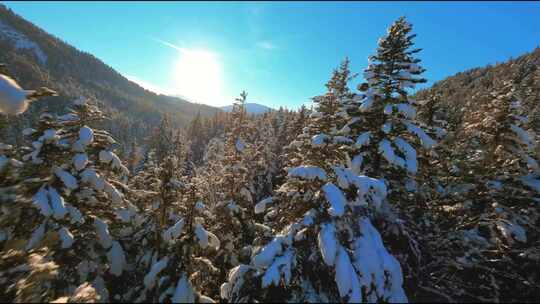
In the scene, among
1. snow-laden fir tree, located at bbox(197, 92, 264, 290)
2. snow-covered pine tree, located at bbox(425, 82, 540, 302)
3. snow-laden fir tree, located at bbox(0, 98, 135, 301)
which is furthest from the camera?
snow-laden fir tree, located at bbox(197, 92, 264, 290)

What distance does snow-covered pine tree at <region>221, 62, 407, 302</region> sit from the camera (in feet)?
18.4

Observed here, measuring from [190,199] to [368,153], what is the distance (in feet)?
20.2

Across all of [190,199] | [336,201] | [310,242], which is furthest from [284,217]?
[190,199]

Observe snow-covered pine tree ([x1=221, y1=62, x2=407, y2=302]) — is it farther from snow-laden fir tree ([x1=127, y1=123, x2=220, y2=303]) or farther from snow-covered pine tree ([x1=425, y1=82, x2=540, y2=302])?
snow-covered pine tree ([x1=425, y1=82, x2=540, y2=302])

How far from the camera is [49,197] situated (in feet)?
19.1

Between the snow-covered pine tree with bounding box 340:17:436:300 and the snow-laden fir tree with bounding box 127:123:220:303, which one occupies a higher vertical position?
the snow-covered pine tree with bounding box 340:17:436:300

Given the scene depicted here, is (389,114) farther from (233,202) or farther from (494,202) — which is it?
(233,202)

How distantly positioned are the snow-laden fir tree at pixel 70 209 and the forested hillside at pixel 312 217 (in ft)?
0.12

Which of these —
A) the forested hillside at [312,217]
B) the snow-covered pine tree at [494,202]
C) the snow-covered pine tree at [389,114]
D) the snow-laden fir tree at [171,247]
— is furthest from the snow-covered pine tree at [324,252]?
the snow-covered pine tree at [494,202]

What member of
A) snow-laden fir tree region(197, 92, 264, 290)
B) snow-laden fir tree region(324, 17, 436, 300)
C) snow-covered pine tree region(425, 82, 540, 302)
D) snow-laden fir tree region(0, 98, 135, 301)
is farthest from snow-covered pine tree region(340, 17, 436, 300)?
snow-laden fir tree region(0, 98, 135, 301)

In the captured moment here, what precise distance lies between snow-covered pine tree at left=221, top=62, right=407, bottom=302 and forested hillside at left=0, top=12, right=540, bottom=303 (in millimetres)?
33

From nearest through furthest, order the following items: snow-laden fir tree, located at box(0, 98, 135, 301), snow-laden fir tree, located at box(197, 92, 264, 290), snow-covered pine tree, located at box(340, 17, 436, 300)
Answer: snow-laden fir tree, located at box(0, 98, 135, 301)
snow-covered pine tree, located at box(340, 17, 436, 300)
snow-laden fir tree, located at box(197, 92, 264, 290)

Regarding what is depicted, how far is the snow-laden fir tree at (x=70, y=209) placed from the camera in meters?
5.57

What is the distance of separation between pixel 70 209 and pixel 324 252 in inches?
241
